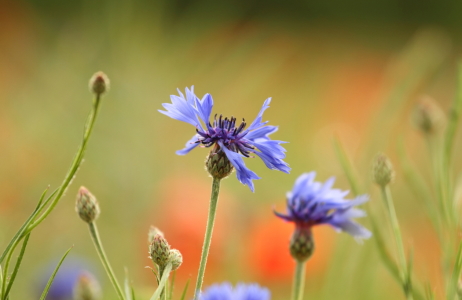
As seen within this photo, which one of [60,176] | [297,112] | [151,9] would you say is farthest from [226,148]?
[297,112]

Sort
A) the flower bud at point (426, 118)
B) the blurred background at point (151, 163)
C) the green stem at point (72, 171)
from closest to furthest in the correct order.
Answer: the green stem at point (72, 171)
the flower bud at point (426, 118)
the blurred background at point (151, 163)

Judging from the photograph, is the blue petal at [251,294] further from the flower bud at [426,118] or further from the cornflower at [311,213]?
the flower bud at [426,118]

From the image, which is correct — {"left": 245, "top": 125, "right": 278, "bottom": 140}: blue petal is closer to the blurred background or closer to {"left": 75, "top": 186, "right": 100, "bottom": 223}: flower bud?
{"left": 75, "top": 186, "right": 100, "bottom": 223}: flower bud

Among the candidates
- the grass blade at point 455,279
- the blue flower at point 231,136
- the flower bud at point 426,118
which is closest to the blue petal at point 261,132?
the blue flower at point 231,136

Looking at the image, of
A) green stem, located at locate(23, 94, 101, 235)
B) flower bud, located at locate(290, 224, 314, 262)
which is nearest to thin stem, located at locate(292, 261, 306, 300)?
flower bud, located at locate(290, 224, 314, 262)

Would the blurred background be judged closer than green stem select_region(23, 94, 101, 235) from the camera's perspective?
No
